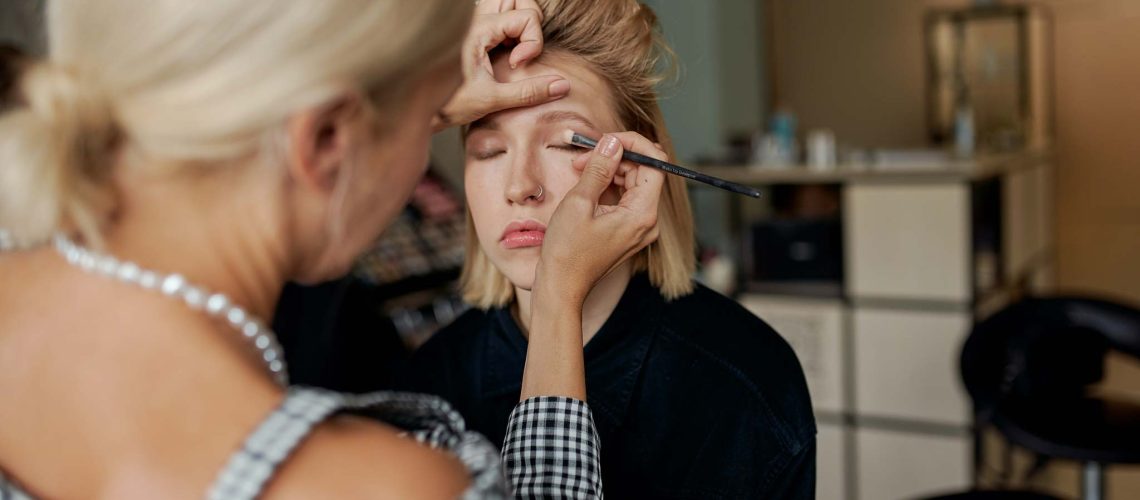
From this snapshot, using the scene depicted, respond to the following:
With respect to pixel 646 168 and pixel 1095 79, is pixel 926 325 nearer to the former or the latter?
pixel 646 168

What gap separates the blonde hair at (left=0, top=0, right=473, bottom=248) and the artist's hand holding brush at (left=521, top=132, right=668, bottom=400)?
27 cm

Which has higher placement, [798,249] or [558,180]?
[558,180]

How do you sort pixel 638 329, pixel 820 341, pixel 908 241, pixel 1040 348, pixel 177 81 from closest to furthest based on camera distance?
1. pixel 177 81
2. pixel 638 329
3. pixel 1040 348
4. pixel 908 241
5. pixel 820 341

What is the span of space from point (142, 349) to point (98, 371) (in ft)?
0.09

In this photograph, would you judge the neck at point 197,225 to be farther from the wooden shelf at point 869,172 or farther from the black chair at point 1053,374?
the wooden shelf at point 869,172

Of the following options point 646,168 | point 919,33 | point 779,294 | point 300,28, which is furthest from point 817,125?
point 300,28

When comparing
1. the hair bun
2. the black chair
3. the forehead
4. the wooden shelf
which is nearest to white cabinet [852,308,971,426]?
the wooden shelf

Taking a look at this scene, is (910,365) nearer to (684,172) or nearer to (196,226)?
(684,172)

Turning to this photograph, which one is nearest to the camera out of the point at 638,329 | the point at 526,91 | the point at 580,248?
the point at 580,248

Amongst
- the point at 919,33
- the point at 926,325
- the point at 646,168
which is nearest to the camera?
the point at 646,168

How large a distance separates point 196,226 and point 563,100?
0.45m

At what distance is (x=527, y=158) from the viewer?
37.1 inches

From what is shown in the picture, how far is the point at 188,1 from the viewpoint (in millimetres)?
520

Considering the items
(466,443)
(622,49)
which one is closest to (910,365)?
(622,49)
